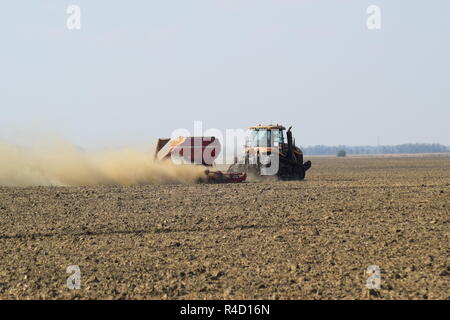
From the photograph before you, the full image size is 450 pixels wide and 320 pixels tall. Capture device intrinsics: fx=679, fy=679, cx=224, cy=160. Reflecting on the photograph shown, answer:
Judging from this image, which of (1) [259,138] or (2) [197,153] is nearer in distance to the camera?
(2) [197,153]

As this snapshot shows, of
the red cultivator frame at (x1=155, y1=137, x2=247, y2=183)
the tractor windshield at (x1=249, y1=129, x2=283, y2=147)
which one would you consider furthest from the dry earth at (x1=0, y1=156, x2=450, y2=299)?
the tractor windshield at (x1=249, y1=129, x2=283, y2=147)

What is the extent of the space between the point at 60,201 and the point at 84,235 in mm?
6438

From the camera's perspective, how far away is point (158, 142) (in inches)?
1061

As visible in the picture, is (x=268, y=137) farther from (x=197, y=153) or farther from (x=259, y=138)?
(x=197, y=153)

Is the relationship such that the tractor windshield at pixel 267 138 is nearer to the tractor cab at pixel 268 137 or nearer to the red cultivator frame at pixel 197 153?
the tractor cab at pixel 268 137

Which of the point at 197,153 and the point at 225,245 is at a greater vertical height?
the point at 197,153

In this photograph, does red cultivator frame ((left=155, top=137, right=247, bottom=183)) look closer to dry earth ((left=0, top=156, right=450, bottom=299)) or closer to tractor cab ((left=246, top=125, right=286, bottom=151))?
tractor cab ((left=246, top=125, right=286, bottom=151))

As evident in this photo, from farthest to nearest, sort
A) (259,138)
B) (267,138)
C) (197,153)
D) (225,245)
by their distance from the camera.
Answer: (259,138) < (267,138) < (197,153) < (225,245)

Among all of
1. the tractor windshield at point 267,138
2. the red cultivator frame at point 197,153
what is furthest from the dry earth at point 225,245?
the tractor windshield at point 267,138

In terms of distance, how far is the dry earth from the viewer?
29.2 ft

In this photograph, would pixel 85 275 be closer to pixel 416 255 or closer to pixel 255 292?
pixel 255 292

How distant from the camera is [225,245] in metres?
12.1

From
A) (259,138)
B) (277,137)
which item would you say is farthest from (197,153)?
(277,137)

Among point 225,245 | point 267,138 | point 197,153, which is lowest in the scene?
point 225,245
